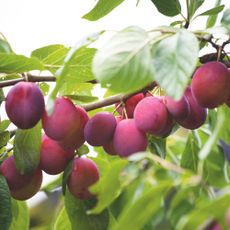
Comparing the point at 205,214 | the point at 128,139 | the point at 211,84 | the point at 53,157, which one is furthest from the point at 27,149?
the point at 205,214

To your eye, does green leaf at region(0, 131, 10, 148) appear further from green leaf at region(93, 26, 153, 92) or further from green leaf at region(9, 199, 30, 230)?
green leaf at region(93, 26, 153, 92)

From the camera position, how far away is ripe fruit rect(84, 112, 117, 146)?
0.64 meters

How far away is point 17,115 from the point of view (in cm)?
62

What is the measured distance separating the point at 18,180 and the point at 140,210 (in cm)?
36

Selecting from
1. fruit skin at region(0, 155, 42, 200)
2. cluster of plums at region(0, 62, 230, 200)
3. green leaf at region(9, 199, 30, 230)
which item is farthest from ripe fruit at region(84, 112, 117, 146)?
green leaf at region(9, 199, 30, 230)

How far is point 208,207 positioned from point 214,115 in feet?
1.57

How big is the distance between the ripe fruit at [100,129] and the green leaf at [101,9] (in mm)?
150

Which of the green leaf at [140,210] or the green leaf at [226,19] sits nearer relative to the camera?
the green leaf at [140,210]

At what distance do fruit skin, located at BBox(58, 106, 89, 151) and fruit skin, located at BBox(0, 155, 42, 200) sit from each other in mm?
63

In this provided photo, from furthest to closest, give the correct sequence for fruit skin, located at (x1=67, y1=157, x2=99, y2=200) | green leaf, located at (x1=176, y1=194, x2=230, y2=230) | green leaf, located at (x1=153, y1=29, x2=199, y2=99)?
fruit skin, located at (x1=67, y1=157, x2=99, y2=200) → green leaf, located at (x1=153, y1=29, x2=199, y2=99) → green leaf, located at (x1=176, y1=194, x2=230, y2=230)

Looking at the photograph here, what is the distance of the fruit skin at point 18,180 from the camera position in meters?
0.68

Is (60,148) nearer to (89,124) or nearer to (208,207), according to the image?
(89,124)

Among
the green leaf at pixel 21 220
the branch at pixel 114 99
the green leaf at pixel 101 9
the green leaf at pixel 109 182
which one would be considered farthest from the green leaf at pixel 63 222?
the green leaf at pixel 109 182

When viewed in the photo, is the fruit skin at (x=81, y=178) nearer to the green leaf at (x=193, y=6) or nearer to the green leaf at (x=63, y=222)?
the green leaf at (x=63, y=222)
